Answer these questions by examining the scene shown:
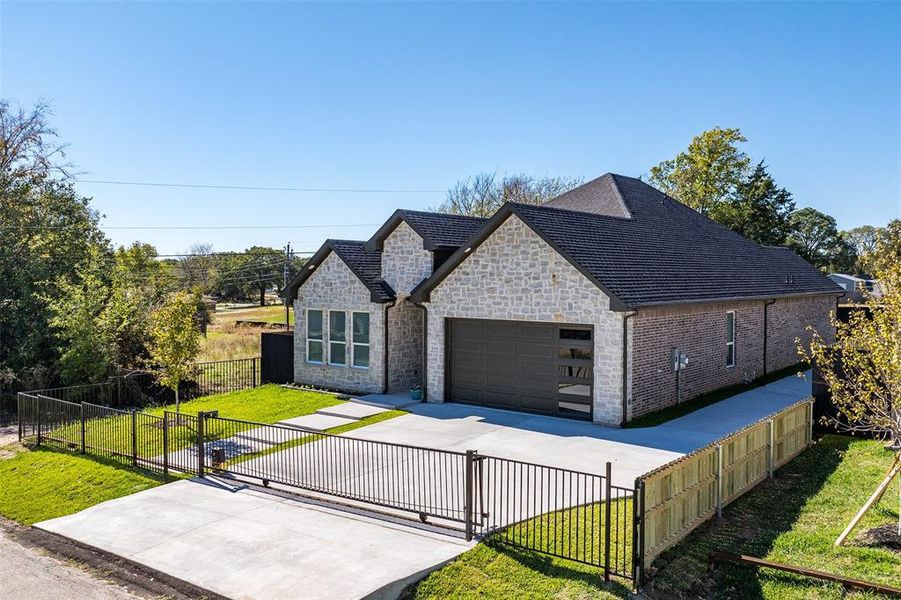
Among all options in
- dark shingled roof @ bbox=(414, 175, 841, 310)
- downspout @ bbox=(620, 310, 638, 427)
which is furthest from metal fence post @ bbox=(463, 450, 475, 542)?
downspout @ bbox=(620, 310, 638, 427)

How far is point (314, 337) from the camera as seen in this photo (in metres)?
21.2

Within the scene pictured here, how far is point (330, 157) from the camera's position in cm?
3253

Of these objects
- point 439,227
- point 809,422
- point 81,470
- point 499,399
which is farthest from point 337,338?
point 809,422

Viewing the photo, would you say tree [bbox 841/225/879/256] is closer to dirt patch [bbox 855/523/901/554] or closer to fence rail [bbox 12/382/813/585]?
fence rail [bbox 12/382/813/585]

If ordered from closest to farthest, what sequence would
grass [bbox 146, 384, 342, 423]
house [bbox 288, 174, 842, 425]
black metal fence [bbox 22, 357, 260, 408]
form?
house [bbox 288, 174, 842, 425], grass [bbox 146, 384, 342, 423], black metal fence [bbox 22, 357, 260, 408]

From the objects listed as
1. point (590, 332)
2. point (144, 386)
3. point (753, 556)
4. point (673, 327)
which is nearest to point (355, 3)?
point (590, 332)

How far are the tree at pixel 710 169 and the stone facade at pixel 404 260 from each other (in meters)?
32.1

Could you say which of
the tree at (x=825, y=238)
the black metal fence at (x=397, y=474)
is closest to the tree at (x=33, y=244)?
the black metal fence at (x=397, y=474)

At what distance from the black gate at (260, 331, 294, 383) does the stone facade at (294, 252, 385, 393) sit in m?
0.56

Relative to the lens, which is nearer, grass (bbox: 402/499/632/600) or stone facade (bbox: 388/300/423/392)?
grass (bbox: 402/499/632/600)

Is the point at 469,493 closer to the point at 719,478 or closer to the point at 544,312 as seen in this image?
the point at 719,478

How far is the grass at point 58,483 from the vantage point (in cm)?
1096

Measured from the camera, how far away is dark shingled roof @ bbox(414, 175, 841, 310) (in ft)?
51.0

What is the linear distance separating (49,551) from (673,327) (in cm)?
1361
